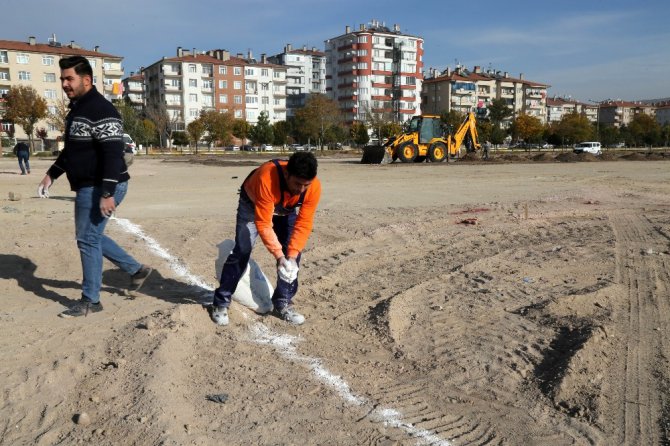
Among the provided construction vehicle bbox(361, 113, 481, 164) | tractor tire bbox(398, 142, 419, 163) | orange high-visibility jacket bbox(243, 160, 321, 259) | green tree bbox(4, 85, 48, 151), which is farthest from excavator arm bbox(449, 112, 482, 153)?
green tree bbox(4, 85, 48, 151)

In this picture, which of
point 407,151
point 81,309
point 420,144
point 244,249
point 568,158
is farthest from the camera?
point 568,158

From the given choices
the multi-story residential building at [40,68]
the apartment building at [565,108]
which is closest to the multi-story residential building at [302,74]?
the multi-story residential building at [40,68]

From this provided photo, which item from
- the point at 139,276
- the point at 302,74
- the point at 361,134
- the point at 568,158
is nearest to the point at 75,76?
the point at 139,276

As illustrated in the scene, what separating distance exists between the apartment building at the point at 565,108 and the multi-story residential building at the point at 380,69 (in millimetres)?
52346

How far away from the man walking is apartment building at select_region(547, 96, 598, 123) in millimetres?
154844

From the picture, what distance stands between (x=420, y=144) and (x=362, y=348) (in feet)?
90.2

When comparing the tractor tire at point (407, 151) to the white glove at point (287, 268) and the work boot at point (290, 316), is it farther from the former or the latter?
the white glove at point (287, 268)

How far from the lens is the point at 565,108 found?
15350 centimetres

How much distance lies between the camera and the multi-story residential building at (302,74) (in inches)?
4688

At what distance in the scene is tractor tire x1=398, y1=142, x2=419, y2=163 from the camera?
30.3 m

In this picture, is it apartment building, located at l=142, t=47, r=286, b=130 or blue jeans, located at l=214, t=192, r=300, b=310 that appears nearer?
blue jeans, located at l=214, t=192, r=300, b=310

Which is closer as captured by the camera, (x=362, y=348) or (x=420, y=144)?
(x=362, y=348)

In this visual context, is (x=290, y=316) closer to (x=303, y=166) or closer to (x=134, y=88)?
(x=303, y=166)

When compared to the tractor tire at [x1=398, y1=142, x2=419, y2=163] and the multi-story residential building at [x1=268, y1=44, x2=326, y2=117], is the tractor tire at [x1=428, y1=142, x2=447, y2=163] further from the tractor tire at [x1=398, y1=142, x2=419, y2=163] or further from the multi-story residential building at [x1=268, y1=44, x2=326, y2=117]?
the multi-story residential building at [x1=268, y1=44, x2=326, y2=117]
